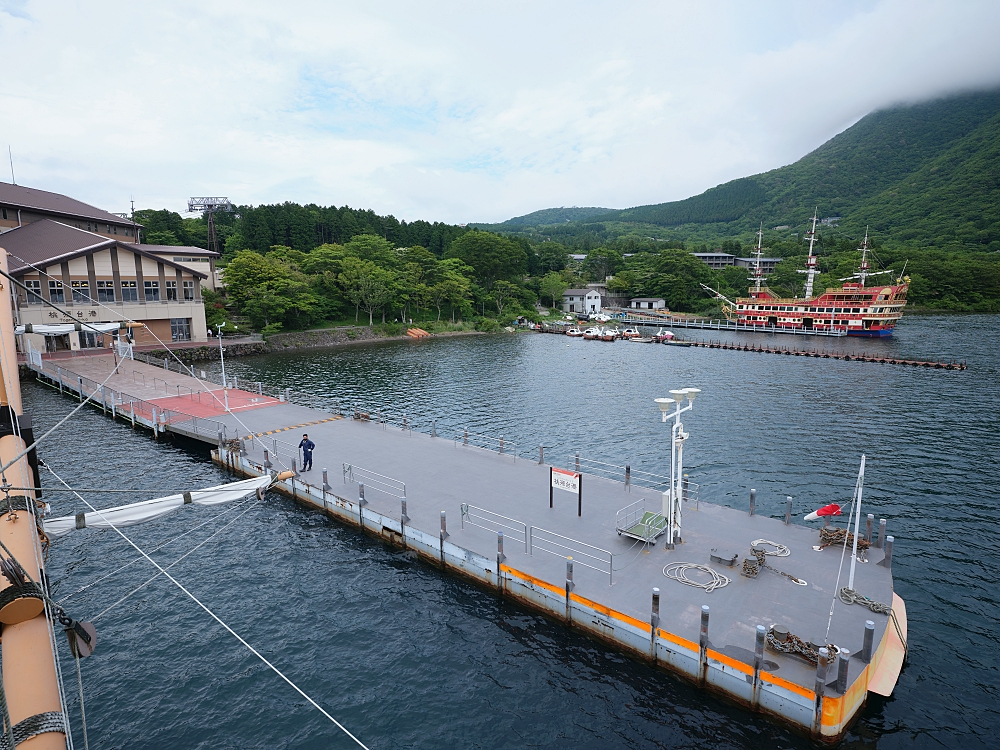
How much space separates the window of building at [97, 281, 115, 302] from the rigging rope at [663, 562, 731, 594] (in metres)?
70.0

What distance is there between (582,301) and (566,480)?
385 ft

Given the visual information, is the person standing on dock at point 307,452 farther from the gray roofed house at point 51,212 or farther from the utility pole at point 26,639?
the gray roofed house at point 51,212

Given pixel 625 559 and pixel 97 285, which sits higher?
pixel 97 285

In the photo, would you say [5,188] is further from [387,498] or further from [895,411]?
[895,411]

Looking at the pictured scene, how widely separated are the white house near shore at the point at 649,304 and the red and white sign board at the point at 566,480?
12540cm

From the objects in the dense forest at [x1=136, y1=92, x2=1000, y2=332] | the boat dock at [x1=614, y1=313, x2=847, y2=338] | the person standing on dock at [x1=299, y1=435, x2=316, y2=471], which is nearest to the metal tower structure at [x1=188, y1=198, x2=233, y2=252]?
the dense forest at [x1=136, y1=92, x2=1000, y2=332]

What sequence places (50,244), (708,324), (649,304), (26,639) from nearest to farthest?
1. (26,639)
2. (50,244)
3. (708,324)
4. (649,304)

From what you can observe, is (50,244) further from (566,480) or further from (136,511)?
(566,480)

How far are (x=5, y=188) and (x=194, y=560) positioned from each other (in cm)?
8645

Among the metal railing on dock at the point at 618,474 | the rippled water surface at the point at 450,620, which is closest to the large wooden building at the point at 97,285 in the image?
the rippled water surface at the point at 450,620

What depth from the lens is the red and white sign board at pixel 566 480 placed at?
19859 mm

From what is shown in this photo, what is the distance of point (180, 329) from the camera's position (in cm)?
6962

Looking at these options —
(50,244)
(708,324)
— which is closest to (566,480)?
(50,244)

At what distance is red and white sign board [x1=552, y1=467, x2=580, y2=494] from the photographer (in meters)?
19.9
